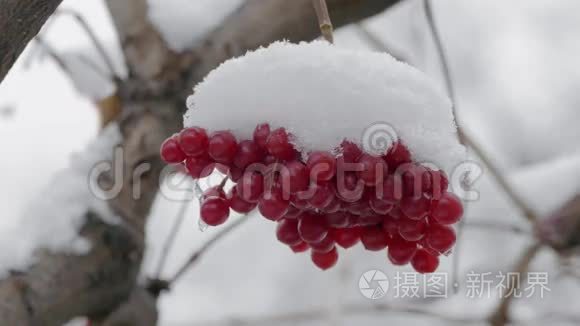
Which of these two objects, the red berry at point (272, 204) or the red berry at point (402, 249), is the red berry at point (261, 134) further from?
the red berry at point (402, 249)

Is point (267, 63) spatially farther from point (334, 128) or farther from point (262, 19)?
point (262, 19)

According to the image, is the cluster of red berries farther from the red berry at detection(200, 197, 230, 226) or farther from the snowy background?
the snowy background

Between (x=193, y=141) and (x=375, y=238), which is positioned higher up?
(x=193, y=141)

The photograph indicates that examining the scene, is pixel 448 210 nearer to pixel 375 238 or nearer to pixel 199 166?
pixel 375 238

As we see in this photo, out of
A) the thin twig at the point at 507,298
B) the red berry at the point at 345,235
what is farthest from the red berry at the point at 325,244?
the thin twig at the point at 507,298

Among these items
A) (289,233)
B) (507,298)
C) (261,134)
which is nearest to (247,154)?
(261,134)

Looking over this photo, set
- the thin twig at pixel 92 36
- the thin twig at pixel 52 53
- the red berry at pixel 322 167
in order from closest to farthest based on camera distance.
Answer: the red berry at pixel 322 167
the thin twig at pixel 92 36
the thin twig at pixel 52 53

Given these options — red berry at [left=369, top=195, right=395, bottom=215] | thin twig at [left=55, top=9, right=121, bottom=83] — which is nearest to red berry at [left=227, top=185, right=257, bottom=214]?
red berry at [left=369, top=195, right=395, bottom=215]
